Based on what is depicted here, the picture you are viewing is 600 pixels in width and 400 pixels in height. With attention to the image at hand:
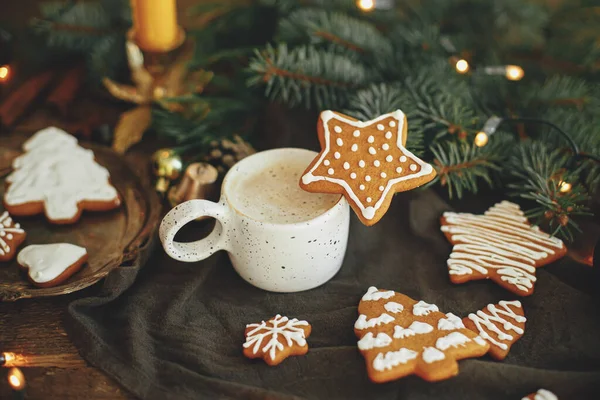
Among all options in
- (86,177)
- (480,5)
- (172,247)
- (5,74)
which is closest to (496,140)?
(480,5)

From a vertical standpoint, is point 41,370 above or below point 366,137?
below

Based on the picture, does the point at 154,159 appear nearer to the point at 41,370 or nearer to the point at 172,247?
the point at 172,247

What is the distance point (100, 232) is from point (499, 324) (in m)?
0.55

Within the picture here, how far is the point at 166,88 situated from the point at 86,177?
0.25 metres

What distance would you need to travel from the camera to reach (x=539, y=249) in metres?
0.79

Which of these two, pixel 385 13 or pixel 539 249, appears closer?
pixel 539 249

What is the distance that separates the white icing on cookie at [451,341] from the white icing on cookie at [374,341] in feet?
0.18

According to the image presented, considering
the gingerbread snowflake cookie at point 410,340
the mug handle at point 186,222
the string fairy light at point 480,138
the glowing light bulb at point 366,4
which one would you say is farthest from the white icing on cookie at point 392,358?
the glowing light bulb at point 366,4

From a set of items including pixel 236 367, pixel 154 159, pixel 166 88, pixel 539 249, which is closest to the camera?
pixel 236 367

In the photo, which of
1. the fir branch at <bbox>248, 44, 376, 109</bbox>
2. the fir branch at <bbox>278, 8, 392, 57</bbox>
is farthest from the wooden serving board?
the fir branch at <bbox>278, 8, 392, 57</bbox>

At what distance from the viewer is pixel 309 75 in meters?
0.90

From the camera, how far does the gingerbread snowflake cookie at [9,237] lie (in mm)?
767

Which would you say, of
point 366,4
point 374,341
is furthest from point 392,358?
point 366,4

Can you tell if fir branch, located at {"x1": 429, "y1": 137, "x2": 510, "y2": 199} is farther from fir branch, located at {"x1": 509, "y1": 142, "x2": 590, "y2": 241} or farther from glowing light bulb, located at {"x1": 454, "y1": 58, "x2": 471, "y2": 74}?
glowing light bulb, located at {"x1": 454, "y1": 58, "x2": 471, "y2": 74}
